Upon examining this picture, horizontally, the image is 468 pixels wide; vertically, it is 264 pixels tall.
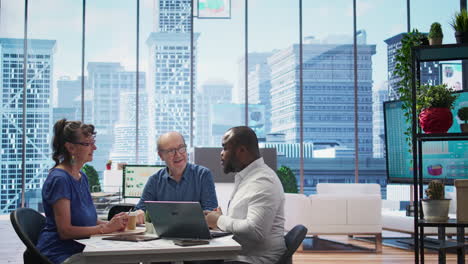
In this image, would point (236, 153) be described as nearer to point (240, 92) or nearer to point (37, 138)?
point (240, 92)

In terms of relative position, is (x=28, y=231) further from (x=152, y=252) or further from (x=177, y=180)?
(x=177, y=180)

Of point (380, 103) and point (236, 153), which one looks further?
point (380, 103)

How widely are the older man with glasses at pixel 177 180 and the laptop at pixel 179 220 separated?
0.79 m

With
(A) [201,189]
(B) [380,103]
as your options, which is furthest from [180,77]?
(A) [201,189]

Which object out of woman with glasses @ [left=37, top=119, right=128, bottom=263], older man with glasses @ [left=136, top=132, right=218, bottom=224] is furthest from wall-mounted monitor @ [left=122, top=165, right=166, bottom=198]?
woman with glasses @ [left=37, top=119, right=128, bottom=263]

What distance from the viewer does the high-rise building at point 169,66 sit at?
9.77 metres

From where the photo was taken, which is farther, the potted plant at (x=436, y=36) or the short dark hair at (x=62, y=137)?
the potted plant at (x=436, y=36)

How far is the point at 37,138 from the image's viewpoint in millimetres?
9586

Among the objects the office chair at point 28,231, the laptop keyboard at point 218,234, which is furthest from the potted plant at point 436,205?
the office chair at point 28,231

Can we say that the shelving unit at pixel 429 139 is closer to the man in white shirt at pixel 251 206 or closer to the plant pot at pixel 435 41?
the plant pot at pixel 435 41

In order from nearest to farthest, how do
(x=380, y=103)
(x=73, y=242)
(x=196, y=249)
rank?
(x=196, y=249), (x=73, y=242), (x=380, y=103)

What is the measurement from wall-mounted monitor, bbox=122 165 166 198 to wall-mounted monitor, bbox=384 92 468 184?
268 centimetres

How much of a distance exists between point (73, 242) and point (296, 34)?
Result: 7.36 metres

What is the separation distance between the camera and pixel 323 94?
10.3 meters
